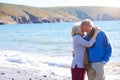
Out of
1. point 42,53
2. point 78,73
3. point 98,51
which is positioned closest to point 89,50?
point 98,51

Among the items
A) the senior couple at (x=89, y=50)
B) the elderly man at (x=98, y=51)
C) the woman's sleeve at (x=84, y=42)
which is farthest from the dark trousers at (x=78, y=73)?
the woman's sleeve at (x=84, y=42)

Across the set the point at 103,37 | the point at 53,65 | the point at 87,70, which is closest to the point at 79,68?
the point at 87,70

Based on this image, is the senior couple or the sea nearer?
the senior couple

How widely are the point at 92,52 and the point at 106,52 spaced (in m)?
0.26

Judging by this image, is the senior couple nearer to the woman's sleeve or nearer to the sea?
the woman's sleeve

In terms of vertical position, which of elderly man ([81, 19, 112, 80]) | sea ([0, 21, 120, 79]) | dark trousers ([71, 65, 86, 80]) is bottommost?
sea ([0, 21, 120, 79])

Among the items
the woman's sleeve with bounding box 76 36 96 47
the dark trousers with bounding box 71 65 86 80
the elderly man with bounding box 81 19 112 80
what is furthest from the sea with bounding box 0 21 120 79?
the woman's sleeve with bounding box 76 36 96 47

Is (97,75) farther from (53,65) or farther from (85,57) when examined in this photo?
(53,65)

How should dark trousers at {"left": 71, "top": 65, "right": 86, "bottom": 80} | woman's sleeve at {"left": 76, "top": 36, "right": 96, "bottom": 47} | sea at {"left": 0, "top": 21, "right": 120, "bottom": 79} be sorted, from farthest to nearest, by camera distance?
sea at {"left": 0, "top": 21, "right": 120, "bottom": 79}
dark trousers at {"left": 71, "top": 65, "right": 86, "bottom": 80}
woman's sleeve at {"left": 76, "top": 36, "right": 96, "bottom": 47}

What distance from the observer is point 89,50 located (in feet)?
24.0

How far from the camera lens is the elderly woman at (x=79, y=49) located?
7203 mm

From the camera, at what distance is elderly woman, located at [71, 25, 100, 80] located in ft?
23.6

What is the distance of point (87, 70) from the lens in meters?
7.43

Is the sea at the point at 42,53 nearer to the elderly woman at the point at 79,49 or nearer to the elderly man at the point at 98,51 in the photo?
the elderly woman at the point at 79,49
